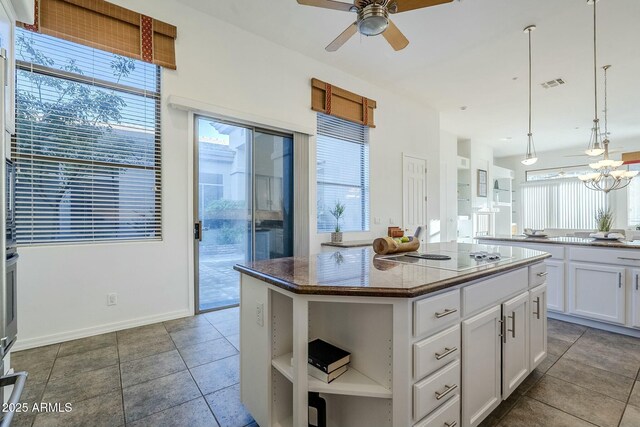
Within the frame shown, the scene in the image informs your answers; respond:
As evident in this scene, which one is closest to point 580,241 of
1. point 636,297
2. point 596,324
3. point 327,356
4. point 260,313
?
point 636,297

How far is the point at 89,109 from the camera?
2.68m

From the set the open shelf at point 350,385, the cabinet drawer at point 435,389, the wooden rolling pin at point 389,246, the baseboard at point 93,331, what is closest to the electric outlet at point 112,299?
the baseboard at point 93,331

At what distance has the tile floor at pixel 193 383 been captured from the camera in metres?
1.63

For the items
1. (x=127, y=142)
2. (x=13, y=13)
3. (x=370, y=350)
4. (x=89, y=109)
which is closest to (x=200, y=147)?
(x=127, y=142)

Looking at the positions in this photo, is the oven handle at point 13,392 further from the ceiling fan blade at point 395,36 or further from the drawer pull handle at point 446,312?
the ceiling fan blade at point 395,36

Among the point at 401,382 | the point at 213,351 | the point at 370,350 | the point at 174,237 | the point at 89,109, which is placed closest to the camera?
the point at 401,382

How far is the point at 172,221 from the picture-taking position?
308 centimetres

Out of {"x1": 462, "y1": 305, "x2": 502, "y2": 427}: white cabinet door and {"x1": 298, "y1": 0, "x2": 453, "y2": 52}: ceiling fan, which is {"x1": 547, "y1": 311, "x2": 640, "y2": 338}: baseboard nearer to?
{"x1": 462, "y1": 305, "x2": 502, "y2": 427}: white cabinet door

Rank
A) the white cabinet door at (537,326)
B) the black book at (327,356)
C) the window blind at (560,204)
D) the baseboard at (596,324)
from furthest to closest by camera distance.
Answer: the window blind at (560,204), the baseboard at (596,324), the white cabinet door at (537,326), the black book at (327,356)

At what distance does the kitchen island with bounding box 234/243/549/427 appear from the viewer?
1.18 metres

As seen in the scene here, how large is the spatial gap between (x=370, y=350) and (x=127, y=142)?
291cm

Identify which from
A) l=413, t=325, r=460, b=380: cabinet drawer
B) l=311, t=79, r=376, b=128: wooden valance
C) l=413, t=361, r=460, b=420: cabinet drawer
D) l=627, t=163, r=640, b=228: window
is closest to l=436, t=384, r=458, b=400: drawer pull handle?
l=413, t=361, r=460, b=420: cabinet drawer

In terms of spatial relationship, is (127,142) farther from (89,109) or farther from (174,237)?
(174,237)

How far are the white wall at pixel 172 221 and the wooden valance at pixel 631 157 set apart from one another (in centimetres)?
857
